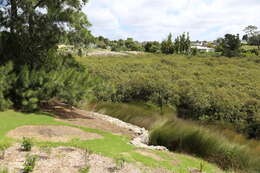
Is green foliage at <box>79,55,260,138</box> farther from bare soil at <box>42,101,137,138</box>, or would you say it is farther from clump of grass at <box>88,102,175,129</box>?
bare soil at <box>42,101,137,138</box>

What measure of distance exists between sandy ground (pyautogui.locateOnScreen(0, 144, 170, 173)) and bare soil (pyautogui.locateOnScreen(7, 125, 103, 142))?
29.7 inches

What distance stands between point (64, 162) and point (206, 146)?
3.89m

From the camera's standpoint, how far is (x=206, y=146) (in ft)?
22.2

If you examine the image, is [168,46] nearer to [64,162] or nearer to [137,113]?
[137,113]

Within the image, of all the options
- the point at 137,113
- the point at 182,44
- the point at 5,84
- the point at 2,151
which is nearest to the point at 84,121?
the point at 137,113

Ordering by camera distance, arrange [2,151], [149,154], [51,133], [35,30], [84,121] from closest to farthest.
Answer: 1. [2,151]
2. [149,154]
3. [51,133]
4. [84,121]
5. [35,30]

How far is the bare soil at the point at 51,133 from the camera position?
20.5 feet

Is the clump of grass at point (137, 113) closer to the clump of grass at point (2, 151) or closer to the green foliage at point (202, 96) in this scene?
the green foliage at point (202, 96)

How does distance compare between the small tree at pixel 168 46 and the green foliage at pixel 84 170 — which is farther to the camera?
the small tree at pixel 168 46

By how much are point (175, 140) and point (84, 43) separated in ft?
20.9

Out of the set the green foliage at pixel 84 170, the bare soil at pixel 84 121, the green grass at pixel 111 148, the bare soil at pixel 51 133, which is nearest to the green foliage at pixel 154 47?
the bare soil at pixel 84 121

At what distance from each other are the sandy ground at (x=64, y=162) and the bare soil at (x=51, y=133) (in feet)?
2.47

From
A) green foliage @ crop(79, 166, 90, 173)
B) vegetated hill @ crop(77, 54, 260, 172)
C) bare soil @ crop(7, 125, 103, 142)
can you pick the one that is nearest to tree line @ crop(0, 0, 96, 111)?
vegetated hill @ crop(77, 54, 260, 172)

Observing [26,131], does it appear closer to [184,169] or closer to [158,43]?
[184,169]
